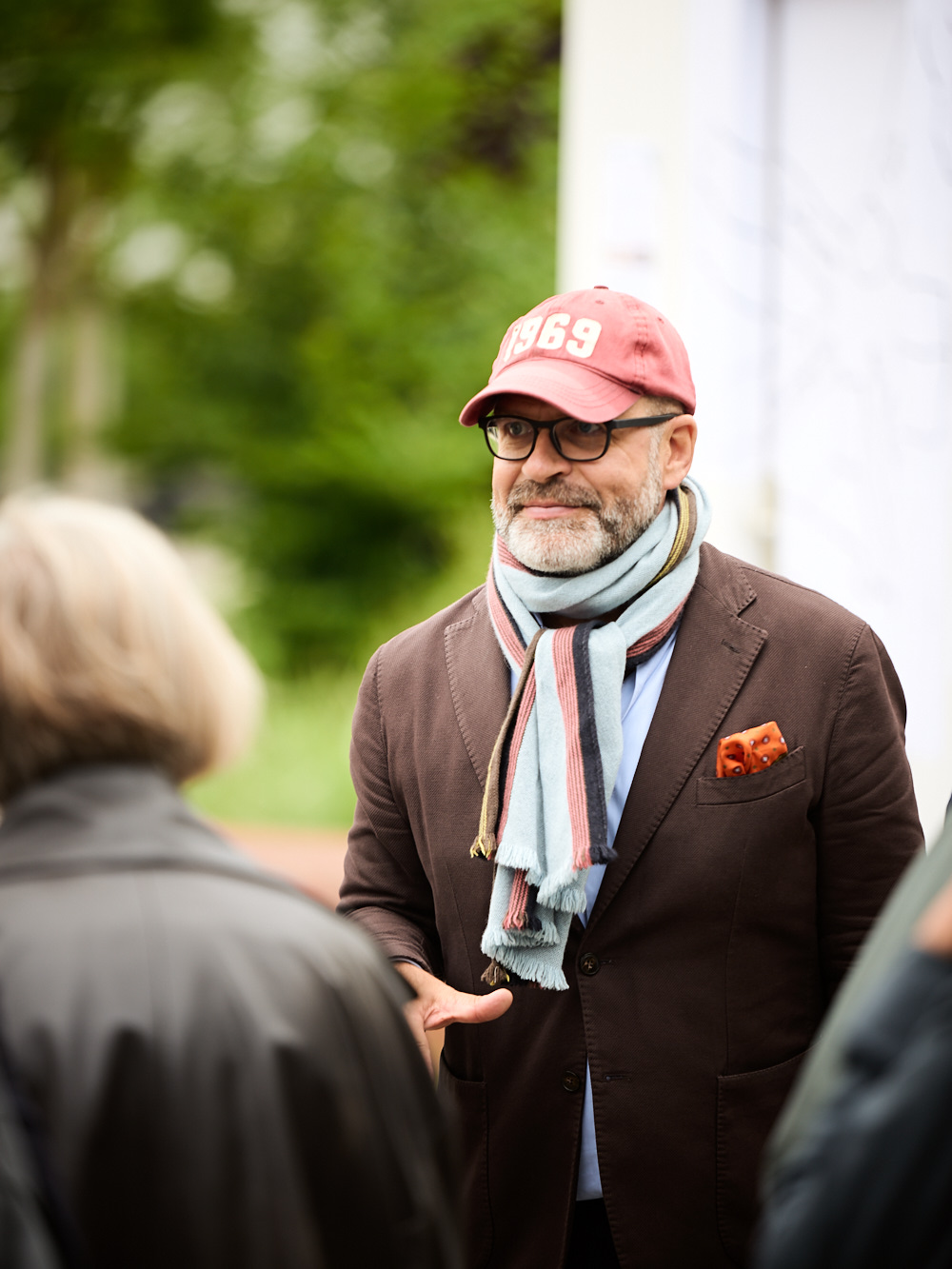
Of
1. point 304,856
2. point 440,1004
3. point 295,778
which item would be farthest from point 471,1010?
point 295,778

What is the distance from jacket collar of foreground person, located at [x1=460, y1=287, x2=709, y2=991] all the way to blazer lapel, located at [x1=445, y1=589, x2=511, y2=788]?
43 mm

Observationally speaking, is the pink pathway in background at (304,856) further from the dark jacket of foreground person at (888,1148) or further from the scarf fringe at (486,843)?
the dark jacket of foreground person at (888,1148)

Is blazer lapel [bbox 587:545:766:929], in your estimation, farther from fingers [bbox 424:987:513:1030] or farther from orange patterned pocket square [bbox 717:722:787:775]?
fingers [bbox 424:987:513:1030]

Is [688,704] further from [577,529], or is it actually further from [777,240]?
[777,240]

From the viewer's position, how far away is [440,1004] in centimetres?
204

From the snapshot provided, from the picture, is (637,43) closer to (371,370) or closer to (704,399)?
(704,399)

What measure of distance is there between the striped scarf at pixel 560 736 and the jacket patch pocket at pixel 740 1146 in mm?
342

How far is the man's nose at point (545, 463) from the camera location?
2.22 metres

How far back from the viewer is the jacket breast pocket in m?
2.07

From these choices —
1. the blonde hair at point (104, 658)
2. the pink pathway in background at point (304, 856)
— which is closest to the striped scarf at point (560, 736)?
the blonde hair at point (104, 658)

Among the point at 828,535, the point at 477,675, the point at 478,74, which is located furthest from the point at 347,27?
the point at 477,675

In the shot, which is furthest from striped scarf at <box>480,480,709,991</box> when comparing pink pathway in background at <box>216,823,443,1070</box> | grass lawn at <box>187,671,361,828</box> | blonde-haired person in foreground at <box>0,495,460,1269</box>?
grass lawn at <box>187,671,361,828</box>

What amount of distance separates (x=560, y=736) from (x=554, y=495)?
427mm

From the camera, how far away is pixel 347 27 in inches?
414
